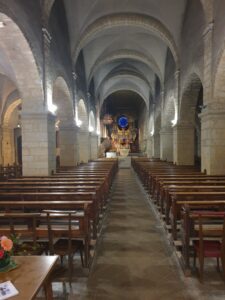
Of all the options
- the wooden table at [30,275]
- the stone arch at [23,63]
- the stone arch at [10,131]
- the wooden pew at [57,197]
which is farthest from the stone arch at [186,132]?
the wooden table at [30,275]

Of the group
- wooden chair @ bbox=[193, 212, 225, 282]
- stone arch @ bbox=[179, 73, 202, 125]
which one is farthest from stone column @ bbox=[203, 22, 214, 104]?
wooden chair @ bbox=[193, 212, 225, 282]

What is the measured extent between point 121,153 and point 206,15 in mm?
22886

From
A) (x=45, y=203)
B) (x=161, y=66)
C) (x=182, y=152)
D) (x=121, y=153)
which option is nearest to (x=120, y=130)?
(x=121, y=153)

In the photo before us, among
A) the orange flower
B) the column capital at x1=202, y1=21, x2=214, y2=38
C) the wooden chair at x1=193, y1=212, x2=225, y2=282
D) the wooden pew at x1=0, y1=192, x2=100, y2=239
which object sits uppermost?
the column capital at x1=202, y1=21, x2=214, y2=38

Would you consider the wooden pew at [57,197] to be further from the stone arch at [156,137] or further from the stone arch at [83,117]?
the stone arch at [156,137]

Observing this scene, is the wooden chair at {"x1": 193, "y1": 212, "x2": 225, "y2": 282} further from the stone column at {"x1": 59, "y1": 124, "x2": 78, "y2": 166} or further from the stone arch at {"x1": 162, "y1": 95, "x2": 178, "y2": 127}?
the stone arch at {"x1": 162, "y1": 95, "x2": 178, "y2": 127}

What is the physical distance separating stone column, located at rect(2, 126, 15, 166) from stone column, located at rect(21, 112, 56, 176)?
34.0 ft

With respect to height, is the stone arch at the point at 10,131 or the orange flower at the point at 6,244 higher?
the stone arch at the point at 10,131

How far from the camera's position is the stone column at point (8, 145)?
17.7 metres

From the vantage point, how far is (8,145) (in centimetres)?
1833

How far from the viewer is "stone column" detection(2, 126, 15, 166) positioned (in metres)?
17.7

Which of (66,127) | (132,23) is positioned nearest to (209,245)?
(66,127)

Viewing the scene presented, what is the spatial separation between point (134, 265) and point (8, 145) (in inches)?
656

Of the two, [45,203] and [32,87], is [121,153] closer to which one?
[32,87]
